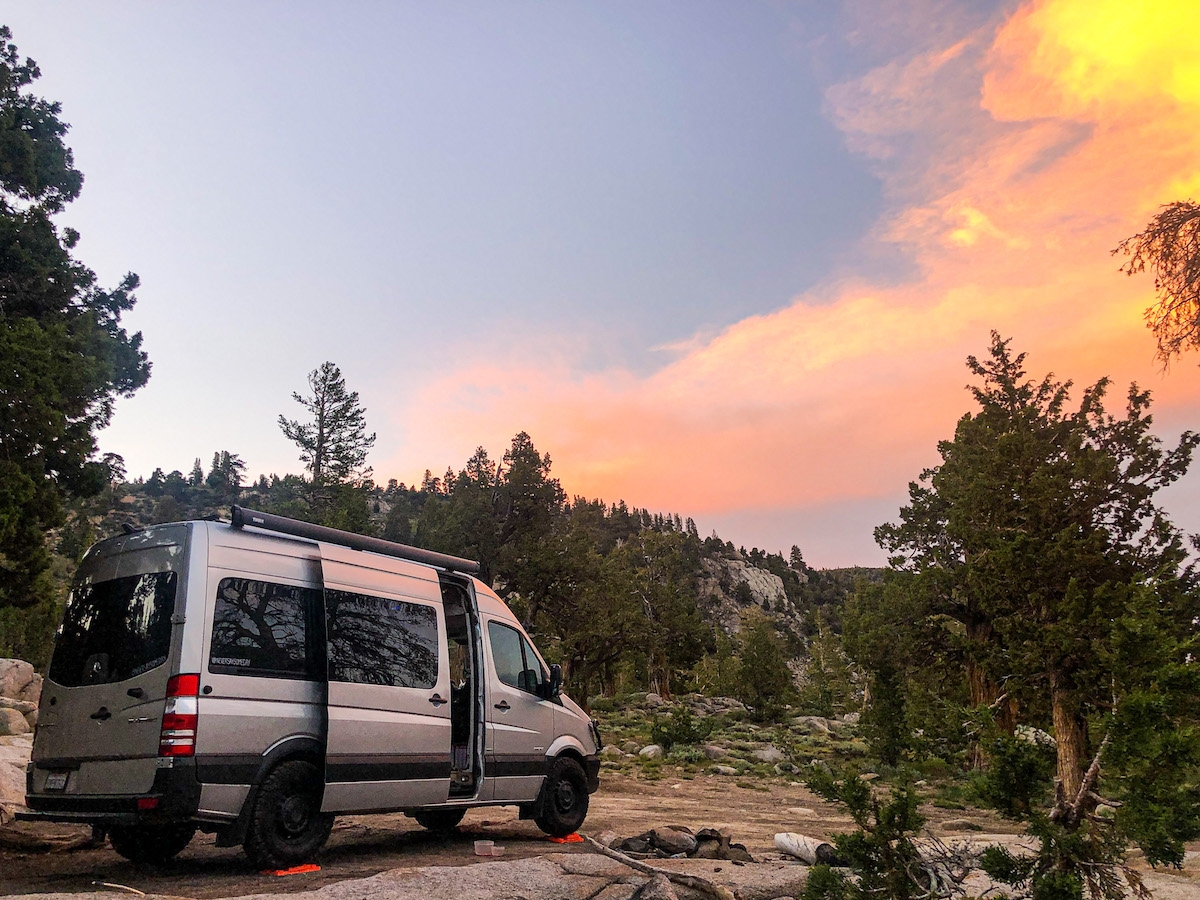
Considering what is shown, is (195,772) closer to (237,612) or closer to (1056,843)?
(237,612)

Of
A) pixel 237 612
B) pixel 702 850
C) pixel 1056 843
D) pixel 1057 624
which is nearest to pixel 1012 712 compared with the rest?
pixel 1057 624

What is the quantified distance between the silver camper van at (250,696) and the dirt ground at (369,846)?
0.42 meters

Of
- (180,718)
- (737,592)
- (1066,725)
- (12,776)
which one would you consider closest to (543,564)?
(1066,725)

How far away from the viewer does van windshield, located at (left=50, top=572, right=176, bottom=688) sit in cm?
643

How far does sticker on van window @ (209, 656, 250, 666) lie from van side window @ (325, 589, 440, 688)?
2.60ft

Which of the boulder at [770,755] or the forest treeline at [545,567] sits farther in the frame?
the forest treeline at [545,567]

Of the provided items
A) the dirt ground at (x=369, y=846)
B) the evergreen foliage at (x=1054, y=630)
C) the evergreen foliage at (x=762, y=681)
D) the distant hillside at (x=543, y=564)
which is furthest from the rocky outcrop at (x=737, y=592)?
the dirt ground at (x=369, y=846)

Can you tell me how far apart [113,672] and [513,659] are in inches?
170

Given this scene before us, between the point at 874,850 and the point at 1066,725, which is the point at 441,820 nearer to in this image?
the point at 874,850

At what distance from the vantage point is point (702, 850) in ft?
27.9

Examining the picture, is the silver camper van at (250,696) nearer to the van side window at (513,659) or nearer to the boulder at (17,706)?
the van side window at (513,659)

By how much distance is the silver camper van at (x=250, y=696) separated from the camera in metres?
6.19

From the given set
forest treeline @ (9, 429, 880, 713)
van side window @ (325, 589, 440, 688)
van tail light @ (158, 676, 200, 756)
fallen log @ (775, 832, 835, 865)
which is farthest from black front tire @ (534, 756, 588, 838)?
forest treeline @ (9, 429, 880, 713)

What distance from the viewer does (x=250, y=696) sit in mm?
6578
